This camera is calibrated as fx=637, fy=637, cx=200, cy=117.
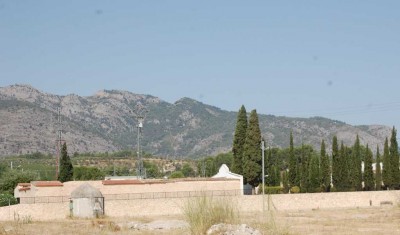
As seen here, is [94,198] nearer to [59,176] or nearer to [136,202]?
[136,202]

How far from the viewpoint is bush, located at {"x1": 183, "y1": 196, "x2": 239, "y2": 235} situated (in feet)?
86.2

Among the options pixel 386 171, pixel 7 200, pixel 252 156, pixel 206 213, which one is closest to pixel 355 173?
pixel 386 171

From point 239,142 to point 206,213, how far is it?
43504 mm

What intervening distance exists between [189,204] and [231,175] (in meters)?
38.9

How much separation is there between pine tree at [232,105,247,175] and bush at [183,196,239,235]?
41911 millimetres

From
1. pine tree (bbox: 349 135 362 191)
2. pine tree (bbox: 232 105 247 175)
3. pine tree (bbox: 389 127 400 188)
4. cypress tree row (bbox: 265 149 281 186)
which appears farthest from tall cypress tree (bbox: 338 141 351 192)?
pine tree (bbox: 232 105 247 175)

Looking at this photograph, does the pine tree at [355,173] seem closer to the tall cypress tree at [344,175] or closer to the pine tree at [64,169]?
the tall cypress tree at [344,175]

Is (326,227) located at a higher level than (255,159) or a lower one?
lower

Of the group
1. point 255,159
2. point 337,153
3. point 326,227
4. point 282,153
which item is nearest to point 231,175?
point 255,159

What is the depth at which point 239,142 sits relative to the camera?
69.7 meters

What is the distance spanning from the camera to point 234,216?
27.0 meters

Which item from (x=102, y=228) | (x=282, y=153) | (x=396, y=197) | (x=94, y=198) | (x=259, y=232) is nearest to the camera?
(x=259, y=232)

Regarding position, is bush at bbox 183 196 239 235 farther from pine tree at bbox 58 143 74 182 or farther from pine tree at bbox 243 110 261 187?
pine tree at bbox 58 143 74 182

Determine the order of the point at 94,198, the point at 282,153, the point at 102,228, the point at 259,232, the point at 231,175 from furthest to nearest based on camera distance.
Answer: the point at 282,153, the point at 231,175, the point at 94,198, the point at 102,228, the point at 259,232
